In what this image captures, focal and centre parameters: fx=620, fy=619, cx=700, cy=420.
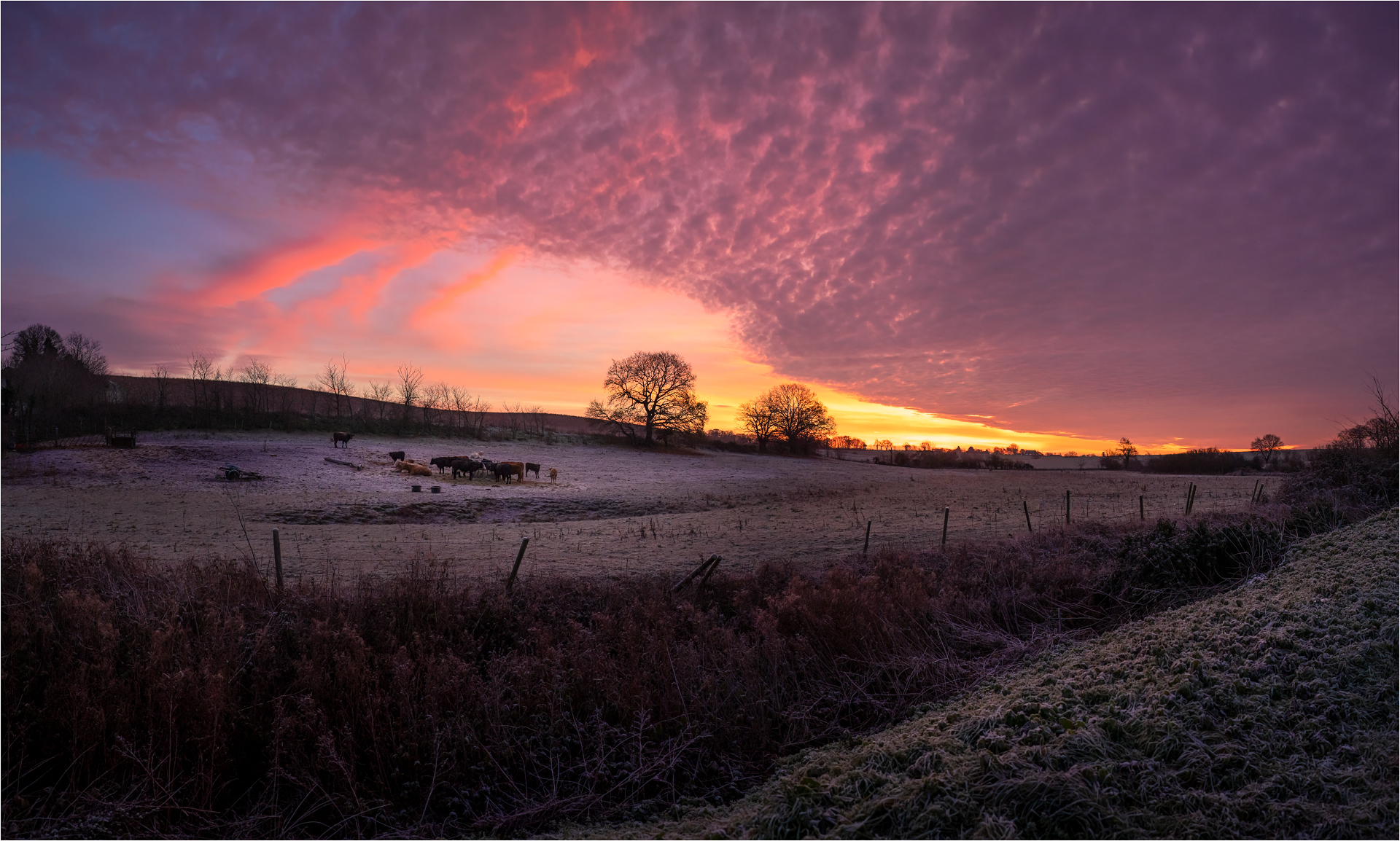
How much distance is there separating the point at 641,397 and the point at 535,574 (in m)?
60.2

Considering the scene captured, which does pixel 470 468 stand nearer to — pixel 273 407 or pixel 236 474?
pixel 236 474

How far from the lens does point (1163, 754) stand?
156 inches

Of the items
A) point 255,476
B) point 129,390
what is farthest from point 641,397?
point 129,390

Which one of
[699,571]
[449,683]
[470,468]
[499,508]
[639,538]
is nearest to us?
[449,683]

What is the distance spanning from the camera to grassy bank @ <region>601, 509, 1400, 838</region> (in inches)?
134

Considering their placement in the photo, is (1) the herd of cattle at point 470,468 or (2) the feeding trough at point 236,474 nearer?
(2) the feeding trough at point 236,474

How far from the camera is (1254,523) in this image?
12.0 metres

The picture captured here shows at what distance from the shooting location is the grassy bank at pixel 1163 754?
3.41 meters

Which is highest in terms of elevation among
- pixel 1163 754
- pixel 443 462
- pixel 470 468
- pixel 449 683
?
pixel 1163 754

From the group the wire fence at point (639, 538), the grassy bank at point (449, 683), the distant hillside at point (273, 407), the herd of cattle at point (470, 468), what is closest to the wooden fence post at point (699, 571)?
the grassy bank at point (449, 683)

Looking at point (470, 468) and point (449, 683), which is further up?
point (470, 468)

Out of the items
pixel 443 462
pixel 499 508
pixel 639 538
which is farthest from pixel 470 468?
pixel 639 538

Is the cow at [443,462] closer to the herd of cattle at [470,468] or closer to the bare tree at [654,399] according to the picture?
the herd of cattle at [470,468]

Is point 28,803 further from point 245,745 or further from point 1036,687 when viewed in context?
point 1036,687
